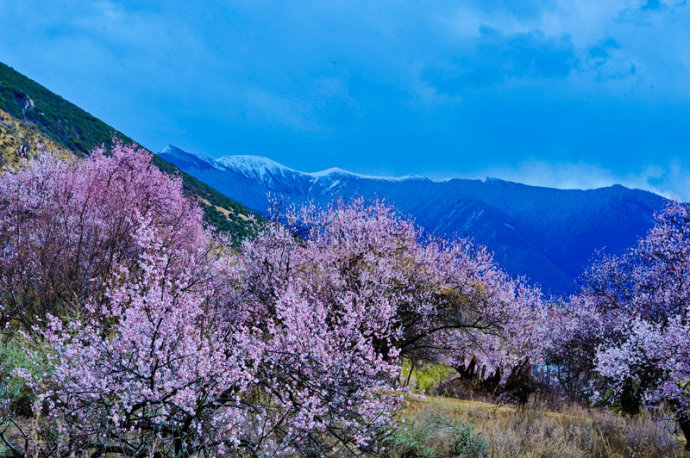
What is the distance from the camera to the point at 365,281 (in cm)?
1208

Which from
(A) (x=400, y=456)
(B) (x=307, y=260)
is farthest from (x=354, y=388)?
(B) (x=307, y=260)

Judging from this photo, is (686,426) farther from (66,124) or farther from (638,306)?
(66,124)

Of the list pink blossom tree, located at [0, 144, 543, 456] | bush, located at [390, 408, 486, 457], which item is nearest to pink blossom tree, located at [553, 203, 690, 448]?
pink blossom tree, located at [0, 144, 543, 456]

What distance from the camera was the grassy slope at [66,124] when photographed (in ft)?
165

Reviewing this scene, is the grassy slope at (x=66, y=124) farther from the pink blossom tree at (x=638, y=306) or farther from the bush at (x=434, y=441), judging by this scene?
the bush at (x=434, y=441)

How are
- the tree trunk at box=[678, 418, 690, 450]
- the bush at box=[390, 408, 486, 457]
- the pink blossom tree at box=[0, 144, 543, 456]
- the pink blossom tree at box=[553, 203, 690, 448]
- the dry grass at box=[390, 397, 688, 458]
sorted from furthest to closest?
the pink blossom tree at box=[553, 203, 690, 448] < the tree trunk at box=[678, 418, 690, 450] < the dry grass at box=[390, 397, 688, 458] < the bush at box=[390, 408, 486, 457] < the pink blossom tree at box=[0, 144, 543, 456]

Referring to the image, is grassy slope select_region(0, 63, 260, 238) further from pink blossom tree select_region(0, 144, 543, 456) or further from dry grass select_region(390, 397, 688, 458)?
→ dry grass select_region(390, 397, 688, 458)

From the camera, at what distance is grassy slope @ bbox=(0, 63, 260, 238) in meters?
50.3

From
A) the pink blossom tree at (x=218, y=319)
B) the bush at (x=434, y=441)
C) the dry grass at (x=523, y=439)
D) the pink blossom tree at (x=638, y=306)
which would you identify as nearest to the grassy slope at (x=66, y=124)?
the pink blossom tree at (x=218, y=319)

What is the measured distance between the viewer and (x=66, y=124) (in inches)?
2218

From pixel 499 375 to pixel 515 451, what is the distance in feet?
49.4

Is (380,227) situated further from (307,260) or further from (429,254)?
(307,260)

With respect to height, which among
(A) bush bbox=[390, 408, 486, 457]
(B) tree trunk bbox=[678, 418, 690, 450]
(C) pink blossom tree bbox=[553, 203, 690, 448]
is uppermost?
(C) pink blossom tree bbox=[553, 203, 690, 448]

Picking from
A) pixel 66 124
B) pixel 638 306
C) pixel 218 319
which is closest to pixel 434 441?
pixel 218 319
